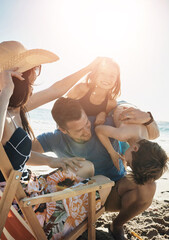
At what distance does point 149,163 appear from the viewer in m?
2.38

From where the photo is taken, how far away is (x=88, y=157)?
297 cm

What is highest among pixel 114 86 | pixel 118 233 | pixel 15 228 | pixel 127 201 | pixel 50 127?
pixel 114 86

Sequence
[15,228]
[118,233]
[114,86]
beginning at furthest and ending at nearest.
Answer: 1. [114,86]
2. [118,233]
3. [15,228]

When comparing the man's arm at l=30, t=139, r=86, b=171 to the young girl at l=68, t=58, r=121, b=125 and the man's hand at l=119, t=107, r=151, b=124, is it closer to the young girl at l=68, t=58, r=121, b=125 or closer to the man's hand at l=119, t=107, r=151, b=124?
the man's hand at l=119, t=107, r=151, b=124

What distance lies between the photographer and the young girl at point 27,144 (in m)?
1.66

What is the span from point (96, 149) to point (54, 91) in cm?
87

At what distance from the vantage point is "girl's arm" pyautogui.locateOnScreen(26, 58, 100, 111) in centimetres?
267

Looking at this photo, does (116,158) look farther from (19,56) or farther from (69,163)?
(19,56)

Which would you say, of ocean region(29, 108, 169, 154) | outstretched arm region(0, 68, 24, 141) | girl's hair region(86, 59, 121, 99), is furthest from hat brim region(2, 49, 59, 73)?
ocean region(29, 108, 169, 154)

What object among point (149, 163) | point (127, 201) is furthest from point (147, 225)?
point (149, 163)

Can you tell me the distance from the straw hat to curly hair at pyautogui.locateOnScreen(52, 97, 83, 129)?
83 cm

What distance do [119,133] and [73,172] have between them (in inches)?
35.2

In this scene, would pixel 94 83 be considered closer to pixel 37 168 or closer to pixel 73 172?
pixel 73 172

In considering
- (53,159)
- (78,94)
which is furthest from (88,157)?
(78,94)
